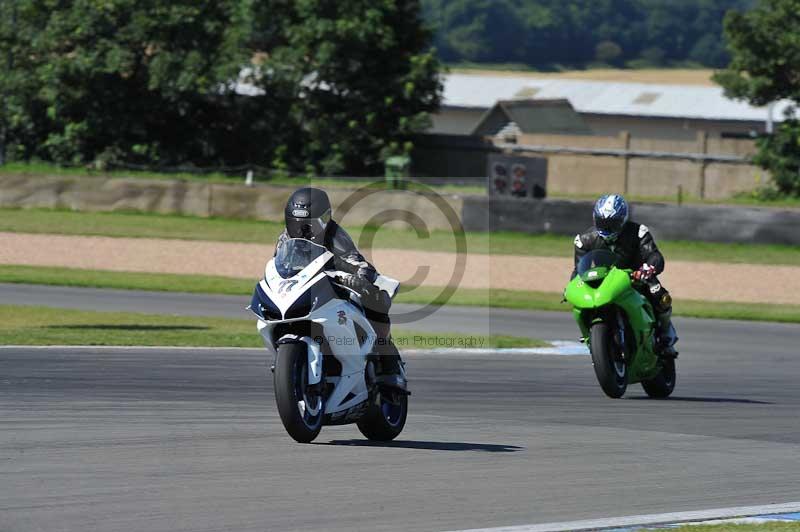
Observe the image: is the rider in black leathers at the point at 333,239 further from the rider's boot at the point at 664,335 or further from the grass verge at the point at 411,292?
the grass verge at the point at 411,292

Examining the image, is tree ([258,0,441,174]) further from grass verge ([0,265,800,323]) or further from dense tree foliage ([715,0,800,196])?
grass verge ([0,265,800,323])

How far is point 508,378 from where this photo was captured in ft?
45.7

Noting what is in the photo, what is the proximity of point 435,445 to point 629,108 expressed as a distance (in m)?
75.6

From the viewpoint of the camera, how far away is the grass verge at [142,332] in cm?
1603

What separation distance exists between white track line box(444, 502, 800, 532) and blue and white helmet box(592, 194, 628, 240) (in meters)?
5.33

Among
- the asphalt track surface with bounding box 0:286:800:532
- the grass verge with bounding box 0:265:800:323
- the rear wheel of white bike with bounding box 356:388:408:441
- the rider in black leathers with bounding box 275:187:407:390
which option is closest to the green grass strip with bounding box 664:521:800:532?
the asphalt track surface with bounding box 0:286:800:532

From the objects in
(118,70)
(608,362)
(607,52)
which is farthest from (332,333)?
(607,52)

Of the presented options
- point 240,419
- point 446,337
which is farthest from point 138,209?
point 240,419

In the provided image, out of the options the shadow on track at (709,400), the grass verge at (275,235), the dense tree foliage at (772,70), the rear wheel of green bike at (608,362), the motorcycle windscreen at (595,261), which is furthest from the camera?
the dense tree foliage at (772,70)

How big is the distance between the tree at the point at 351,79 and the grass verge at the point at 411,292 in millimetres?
20034

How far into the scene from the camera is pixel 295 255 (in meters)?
8.87

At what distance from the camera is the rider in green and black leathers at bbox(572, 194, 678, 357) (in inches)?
499

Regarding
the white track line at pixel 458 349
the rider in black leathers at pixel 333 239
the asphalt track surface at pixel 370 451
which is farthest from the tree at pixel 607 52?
the rider in black leathers at pixel 333 239

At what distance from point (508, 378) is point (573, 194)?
39.3 meters
